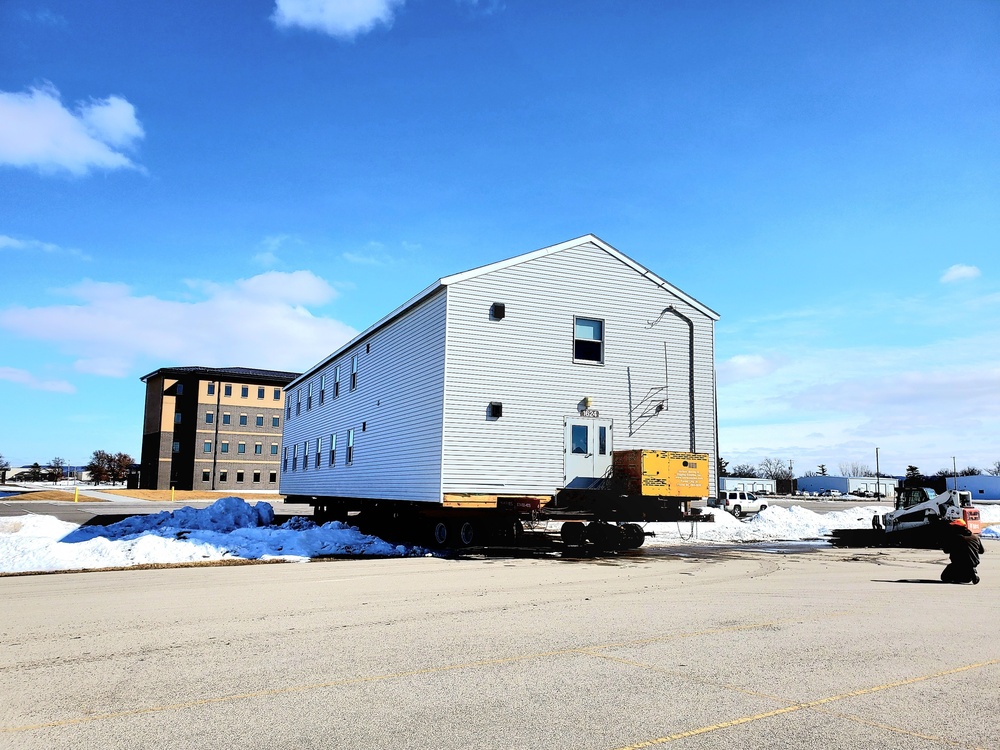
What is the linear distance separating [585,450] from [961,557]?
10.0 metres

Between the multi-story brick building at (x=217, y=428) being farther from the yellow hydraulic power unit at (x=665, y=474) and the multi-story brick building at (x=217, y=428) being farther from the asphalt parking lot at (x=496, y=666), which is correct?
the asphalt parking lot at (x=496, y=666)

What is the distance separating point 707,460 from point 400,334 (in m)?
10.0

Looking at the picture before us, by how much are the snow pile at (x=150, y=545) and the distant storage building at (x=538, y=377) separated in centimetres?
275

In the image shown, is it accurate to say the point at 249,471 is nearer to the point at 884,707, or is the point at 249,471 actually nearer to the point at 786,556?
the point at 786,556

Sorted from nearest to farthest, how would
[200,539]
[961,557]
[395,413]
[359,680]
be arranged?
[359,680] < [961,557] < [200,539] < [395,413]

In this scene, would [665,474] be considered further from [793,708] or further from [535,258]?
[793,708]

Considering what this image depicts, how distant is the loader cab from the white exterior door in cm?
1137

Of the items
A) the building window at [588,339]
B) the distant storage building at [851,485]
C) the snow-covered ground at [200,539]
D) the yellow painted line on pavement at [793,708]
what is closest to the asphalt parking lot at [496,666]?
the yellow painted line on pavement at [793,708]

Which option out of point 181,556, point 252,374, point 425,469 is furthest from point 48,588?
point 252,374

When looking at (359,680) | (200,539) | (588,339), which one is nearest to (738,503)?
(588,339)

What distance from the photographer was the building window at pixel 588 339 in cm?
2314

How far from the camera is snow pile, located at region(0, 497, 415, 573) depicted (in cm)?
1698

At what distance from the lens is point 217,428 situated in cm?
8269

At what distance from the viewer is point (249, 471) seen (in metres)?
84.2
